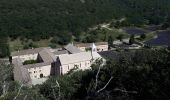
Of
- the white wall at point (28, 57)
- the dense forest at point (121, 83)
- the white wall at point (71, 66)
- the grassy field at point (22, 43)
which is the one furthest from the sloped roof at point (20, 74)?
the grassy field at point (22, 43)

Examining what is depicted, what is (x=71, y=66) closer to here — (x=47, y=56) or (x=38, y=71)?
(x=38, y=71)

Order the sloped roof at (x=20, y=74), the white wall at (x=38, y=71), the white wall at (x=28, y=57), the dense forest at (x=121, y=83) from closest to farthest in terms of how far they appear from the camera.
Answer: the dense forest at (x=121, y=83) < the sloped roof at (x=20, y=74) < the white wall at (x=38, y=71) < the white wall at (x=28, y=57)

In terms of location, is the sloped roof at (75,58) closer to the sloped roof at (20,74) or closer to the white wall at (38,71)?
the white wall at (38,71)

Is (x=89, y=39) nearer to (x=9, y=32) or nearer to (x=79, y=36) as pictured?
(x=79, y=36)

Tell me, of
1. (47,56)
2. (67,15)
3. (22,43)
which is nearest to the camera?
(47,56)

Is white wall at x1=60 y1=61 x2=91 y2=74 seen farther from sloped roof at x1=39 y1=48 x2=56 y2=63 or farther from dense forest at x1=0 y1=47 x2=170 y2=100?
dense forest at x1=0 y1=47 x2=170 y2=100

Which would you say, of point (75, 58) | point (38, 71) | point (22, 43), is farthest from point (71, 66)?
point (22, 43)

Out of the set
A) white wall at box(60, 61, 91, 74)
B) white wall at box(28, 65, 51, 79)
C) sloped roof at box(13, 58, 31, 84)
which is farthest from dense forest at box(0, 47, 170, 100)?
white wall at box(28, 65, 51, 79)
